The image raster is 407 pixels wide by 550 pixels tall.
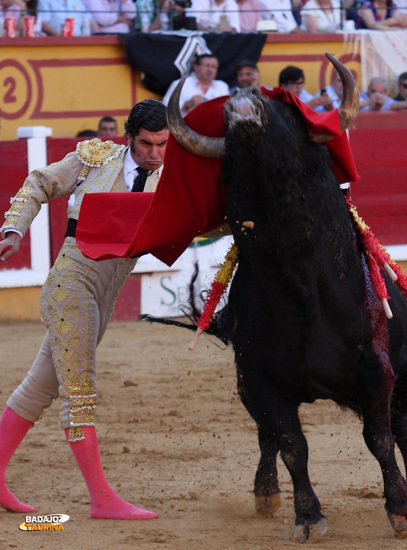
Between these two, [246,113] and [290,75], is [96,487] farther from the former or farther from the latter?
[290,75]

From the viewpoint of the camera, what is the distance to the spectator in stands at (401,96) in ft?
27.6

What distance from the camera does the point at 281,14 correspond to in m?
8.49

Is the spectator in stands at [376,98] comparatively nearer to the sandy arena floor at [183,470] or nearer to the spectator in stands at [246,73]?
the spectator in stands at [246,73]

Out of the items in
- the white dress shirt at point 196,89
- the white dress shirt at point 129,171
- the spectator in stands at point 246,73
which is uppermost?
the white dress shirt at point 129,171

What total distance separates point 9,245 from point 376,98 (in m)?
5.96

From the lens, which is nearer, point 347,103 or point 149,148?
point 347,103

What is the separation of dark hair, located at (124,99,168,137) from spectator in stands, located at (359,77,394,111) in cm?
567

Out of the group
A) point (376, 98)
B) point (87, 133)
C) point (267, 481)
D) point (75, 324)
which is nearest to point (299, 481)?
point (267, 481)

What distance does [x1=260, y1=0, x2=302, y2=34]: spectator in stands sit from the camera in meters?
8.43

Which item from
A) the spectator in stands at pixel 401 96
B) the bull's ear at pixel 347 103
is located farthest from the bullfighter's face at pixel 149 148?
the spectator in stands at pixel 401 96

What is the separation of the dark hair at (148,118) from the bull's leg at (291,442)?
0.72 meters

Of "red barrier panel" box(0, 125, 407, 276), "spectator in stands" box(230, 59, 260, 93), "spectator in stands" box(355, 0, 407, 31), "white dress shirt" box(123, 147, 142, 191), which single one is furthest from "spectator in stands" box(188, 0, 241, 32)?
"white dress shirt" box(123, 147, 142, 191)

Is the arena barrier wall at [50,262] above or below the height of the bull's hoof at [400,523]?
below

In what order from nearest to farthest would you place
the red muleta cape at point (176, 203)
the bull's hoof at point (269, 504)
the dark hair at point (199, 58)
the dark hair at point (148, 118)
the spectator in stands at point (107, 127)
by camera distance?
the red muleta cape at point (176, 203) < the dark hair at point (148, 118) < the bull's hoof at point (269, 504) < the spectator in stands at point (107, 127) < the dark hair at point (199, 58)
